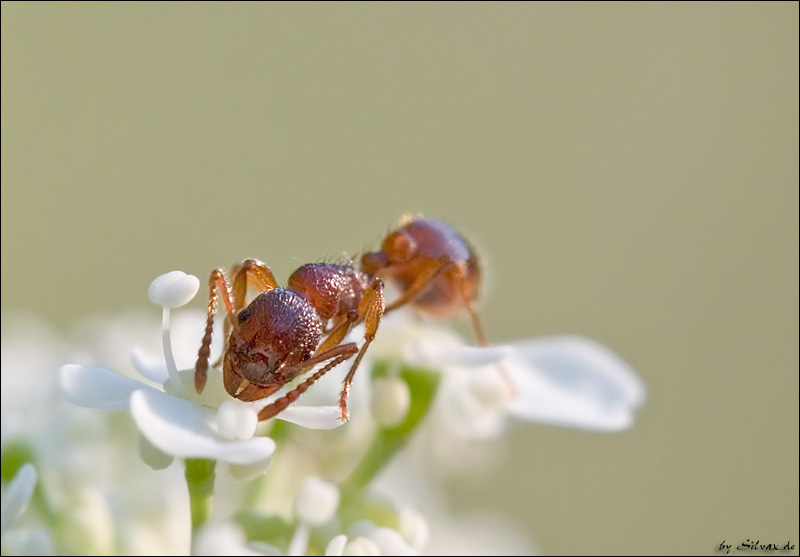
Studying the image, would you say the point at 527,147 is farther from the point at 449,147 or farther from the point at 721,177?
the point at 721,177

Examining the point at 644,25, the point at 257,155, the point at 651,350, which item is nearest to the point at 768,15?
the point at 644,25

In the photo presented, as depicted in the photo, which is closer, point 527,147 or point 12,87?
point 12,87

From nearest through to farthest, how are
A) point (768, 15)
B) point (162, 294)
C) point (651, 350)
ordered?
1. point (162, 294)
2. point (651, 350)
3. point (768, 15)

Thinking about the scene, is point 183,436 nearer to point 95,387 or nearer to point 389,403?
point 95,387

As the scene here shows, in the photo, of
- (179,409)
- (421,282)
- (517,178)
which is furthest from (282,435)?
(517,178)

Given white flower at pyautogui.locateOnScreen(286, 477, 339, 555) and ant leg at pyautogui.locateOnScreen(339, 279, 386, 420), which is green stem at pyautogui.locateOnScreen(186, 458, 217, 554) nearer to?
white flower at pyautogui.locateOnScreen(286, 477, 339, 555)

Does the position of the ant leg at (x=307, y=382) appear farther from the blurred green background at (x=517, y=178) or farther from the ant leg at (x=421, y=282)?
the blurred green background at (x=517, y=178)

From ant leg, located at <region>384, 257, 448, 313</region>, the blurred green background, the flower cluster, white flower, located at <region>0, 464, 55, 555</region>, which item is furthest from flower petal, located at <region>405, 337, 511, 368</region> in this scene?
the blurred green background
